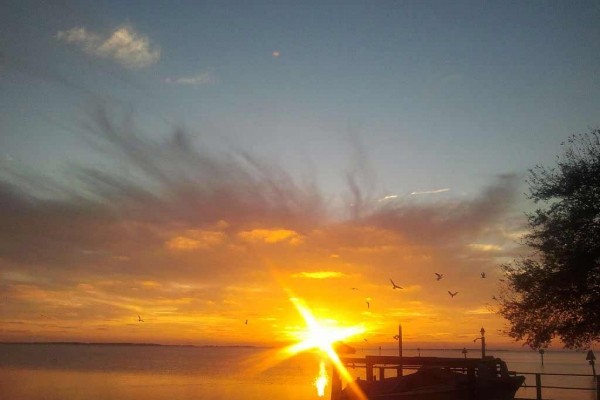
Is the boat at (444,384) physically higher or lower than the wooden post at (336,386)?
higher

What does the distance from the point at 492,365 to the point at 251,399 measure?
132ft

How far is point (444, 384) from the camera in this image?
85.0 ft

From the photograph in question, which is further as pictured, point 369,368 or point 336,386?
point 369,368

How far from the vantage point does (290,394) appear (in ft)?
219

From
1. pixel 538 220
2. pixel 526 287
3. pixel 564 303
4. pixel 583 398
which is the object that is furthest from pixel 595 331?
pixel 583 398

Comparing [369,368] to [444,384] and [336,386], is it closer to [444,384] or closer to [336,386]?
[336,386]

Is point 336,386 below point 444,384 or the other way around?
below

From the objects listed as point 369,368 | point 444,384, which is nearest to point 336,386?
point 369,368

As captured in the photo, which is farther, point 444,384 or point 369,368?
point 369,368

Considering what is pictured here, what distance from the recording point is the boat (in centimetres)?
2475

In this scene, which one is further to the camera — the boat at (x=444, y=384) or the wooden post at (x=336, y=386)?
the wooden post at (x=336, y=386)

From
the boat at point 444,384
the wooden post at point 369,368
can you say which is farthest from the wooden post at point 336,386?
the wooden post at point 369,368

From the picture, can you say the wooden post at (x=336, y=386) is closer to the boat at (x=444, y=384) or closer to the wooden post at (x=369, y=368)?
the boat at (x=444, y=384)

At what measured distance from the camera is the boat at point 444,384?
24.8 m
